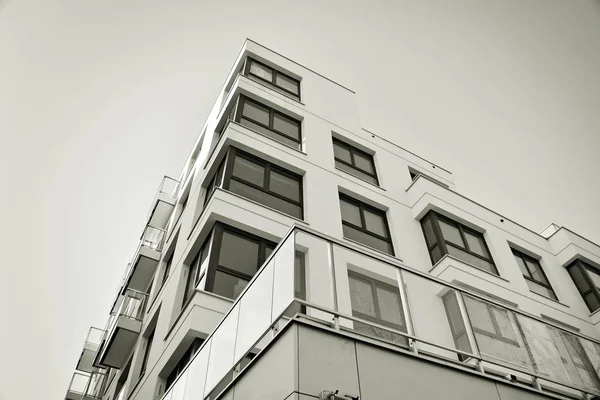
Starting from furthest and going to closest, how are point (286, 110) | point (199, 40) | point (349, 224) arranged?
point (199, 40) → point (286, 110) → point (349, 224)

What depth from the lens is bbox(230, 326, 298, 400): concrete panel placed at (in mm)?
5105

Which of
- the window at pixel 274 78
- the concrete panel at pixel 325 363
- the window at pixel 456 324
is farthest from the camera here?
the window at pixel 274 78

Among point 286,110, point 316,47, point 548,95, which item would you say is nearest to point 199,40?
point 316,47

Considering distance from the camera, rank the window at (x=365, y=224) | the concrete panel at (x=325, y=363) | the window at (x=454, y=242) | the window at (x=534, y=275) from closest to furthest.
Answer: the concrete panel at (x=325, y=363) < the window at (x=365, y=224) < the window at (x=454, y=242) < the window at (x=534, y=275)

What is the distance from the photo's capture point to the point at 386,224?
1647cm

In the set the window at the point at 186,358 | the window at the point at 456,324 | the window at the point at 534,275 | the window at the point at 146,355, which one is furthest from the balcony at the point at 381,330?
the window at the point at 534,275

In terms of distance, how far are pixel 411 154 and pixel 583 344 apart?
1407 centimetres

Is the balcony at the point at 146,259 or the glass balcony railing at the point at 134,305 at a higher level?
the balcony at the point at 146,259

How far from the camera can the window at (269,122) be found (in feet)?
54.7

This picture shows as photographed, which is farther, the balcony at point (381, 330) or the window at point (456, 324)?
the window at point (456, 324)

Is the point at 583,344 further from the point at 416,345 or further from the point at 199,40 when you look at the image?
the point at 199,40

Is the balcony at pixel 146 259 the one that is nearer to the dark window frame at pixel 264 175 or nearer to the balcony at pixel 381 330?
the dark window frame at pixel 264 175

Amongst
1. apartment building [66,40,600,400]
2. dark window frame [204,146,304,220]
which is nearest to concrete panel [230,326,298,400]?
apartment building [66,40,600,400]

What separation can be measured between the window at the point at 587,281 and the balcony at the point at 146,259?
53.0ft
